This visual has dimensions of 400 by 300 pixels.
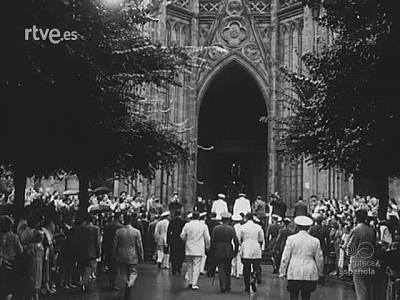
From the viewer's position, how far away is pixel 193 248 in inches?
570

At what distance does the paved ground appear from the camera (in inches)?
508

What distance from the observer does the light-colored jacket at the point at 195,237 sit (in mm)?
14477

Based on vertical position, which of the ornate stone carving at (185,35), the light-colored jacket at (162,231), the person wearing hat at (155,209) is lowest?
the light-colored jacket at (162,231)

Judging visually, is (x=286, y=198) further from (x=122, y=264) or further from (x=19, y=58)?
(x=19, y=58)

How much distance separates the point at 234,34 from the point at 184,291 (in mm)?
18700

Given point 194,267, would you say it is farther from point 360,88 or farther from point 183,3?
point 183,3

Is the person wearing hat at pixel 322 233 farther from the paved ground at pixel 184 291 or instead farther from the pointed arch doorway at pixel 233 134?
the pointed arch doorway at pixel 233 134

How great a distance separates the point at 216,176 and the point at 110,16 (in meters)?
28.6

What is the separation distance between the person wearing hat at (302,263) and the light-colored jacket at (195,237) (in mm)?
4637

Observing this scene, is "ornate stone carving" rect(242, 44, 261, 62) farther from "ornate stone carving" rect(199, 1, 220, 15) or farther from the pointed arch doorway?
the pointed arch doorway
